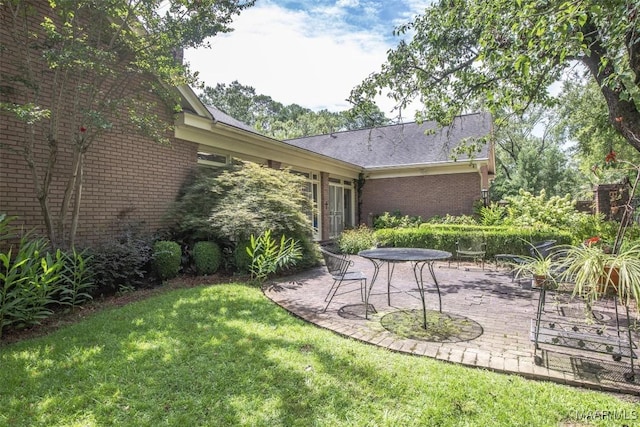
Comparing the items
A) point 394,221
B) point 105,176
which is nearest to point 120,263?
point 105,176

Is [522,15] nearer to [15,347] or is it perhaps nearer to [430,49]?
[430,49]

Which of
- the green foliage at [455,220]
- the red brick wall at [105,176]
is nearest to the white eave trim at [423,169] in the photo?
the green foliage at [455,220]

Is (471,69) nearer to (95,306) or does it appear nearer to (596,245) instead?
(596,245)

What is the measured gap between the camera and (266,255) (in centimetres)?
653

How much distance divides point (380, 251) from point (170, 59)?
15.6 feet

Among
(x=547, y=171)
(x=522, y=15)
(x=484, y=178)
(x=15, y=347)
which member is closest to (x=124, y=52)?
(x=15, y=347)

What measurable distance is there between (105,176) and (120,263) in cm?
195

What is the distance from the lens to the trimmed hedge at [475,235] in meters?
8.98

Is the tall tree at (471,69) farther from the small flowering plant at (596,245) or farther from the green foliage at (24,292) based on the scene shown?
the green foliage at (24,292)

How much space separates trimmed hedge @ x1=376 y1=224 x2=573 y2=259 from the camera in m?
8.98

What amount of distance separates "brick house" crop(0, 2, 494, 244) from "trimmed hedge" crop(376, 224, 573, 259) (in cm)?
263

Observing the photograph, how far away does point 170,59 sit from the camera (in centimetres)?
568

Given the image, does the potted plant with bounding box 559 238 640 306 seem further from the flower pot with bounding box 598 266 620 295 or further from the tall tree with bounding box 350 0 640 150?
the tall tree with bounding box 350 0 640 150

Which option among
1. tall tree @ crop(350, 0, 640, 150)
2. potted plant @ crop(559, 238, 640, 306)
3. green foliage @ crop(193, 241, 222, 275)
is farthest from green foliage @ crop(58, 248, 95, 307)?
tall tree @ crop(350, 0, 640, 150)
